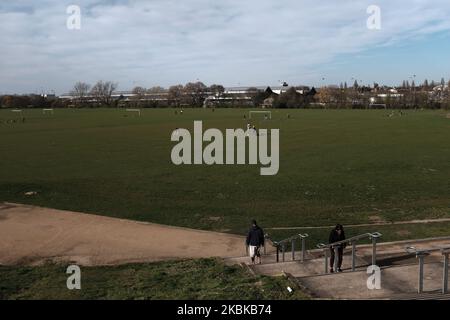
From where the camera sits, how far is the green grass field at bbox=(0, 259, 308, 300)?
9414 millimetres

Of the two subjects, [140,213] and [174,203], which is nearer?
[140,213]

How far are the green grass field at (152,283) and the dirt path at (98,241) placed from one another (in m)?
1.56

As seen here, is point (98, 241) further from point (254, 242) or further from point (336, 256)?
point (336, 256)

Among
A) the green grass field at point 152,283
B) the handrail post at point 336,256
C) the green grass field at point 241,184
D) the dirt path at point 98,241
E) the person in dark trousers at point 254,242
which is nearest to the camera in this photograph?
the green grass field at point 152,283

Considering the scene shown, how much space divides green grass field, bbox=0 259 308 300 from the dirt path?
5.11ft

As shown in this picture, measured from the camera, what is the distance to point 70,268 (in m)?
13.2

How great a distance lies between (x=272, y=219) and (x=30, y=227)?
9.62 meters

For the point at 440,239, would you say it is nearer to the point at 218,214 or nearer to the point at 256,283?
the point at 256,283

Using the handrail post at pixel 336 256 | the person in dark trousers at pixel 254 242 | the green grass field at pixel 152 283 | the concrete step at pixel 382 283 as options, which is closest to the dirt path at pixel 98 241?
the green grass field at pixel 152 283

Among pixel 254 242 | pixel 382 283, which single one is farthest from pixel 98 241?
pixel 382 283

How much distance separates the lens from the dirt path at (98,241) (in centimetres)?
1552

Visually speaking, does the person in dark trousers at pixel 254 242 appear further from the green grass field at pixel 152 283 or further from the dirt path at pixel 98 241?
the dirt path at pixel 98 241
